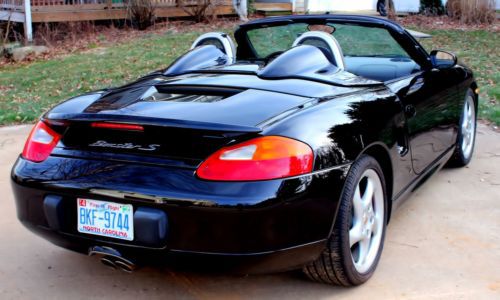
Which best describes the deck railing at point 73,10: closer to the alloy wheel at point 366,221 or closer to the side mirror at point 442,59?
the side mirror at point 442,59

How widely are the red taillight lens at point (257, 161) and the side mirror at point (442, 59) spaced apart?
2096 mm

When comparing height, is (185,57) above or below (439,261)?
above

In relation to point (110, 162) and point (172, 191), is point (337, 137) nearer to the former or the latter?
point (172, 191)

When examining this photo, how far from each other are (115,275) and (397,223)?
1.81 meters

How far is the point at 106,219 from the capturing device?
2.56 m

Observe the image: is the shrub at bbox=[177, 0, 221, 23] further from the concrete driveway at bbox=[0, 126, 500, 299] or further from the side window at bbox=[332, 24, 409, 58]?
the concrete driveway at bbox=[0, 126, 500, 299]

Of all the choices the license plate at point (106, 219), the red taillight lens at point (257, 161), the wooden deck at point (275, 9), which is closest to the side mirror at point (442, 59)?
the red taillight lens at point (257, 161)

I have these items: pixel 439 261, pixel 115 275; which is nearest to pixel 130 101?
pixel 115 275

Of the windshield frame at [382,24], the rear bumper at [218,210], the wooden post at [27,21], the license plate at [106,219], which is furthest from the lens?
the wooden post at [27,21]

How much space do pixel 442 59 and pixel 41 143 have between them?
297 centimetres

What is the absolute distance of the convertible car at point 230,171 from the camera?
241 cm

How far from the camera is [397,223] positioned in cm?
381

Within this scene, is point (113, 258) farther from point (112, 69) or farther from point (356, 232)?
point (112, 69)

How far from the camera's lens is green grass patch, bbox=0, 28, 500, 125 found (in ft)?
26.0
